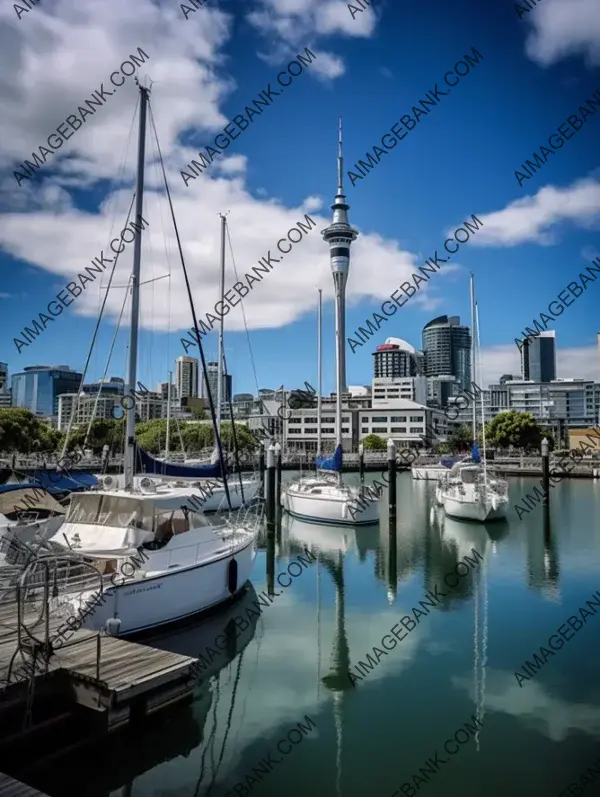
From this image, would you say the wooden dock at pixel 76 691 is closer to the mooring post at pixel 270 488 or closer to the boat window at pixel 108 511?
the boat window at pixel 108 511

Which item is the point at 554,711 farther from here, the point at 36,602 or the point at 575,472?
the point at 575,472

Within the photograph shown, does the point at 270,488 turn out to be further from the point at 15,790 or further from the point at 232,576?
the point at 15,790

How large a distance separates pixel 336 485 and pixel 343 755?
21.8 metres

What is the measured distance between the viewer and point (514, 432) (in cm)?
7650

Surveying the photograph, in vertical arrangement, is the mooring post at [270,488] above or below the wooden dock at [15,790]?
above

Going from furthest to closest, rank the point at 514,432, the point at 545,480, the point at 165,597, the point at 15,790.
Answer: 1. the point at 514,432
2. the point at 545,480
3. the point at 165,597
4. the point at 15,790

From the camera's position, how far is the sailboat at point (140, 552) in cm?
1230

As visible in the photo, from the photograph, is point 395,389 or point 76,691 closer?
point 76,691

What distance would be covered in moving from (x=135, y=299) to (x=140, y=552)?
714cm

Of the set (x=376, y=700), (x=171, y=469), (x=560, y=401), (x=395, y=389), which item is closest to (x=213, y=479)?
(x=171, y=469)

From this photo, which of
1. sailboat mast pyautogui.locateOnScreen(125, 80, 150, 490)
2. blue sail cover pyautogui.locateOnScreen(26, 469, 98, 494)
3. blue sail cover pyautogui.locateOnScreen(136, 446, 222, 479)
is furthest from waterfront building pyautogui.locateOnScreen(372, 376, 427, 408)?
sailboat mast pyautogui.locateOnScreen(125, 80, 150, 490)

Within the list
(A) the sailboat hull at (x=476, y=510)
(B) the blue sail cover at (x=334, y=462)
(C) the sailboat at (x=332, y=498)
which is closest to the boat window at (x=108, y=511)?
(C) the sailboat at (x=332, y=498)

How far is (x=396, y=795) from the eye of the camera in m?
8.30

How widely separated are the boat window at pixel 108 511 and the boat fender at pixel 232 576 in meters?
2.68
